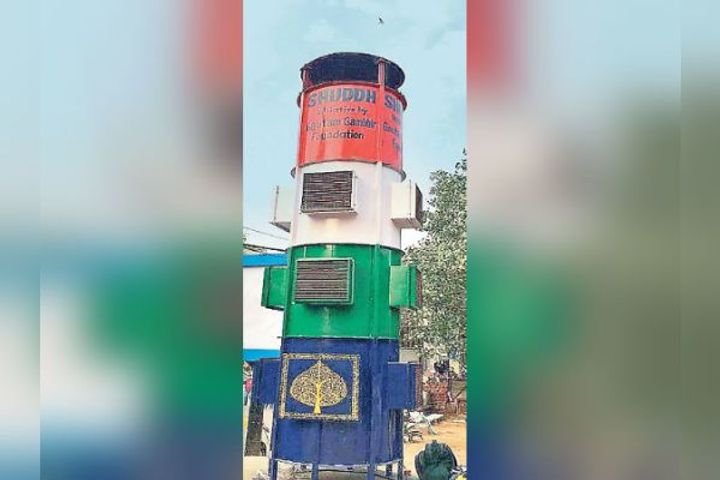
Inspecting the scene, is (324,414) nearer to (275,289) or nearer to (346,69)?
(275,289)

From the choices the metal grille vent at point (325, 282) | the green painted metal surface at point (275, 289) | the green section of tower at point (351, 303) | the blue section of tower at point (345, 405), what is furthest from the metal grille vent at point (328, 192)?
the blue section of tower at point (345, 405)

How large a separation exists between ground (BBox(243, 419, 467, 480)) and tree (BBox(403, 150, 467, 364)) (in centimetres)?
115

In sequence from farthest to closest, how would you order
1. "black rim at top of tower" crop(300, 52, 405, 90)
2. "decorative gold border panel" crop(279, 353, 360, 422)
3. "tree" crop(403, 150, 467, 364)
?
"tree" crop(403, 150, 467, 364)
"black rim at top of tower" crop(300, 52, 405, 90)
"decorative gold border panel" crop(279, 353, 360, 422)

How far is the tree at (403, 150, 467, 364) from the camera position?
1068 centimetres

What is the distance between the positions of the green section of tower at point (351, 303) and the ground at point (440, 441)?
1.36m

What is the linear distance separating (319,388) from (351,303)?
0.76 metres

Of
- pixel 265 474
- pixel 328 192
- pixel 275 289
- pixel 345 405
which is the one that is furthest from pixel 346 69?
pixel 265 474

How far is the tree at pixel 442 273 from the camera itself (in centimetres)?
1068

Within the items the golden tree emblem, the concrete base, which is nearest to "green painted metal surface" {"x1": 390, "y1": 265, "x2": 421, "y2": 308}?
the golden tree emblem

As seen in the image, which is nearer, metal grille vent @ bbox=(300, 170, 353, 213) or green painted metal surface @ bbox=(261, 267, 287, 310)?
metal grille vent @ bbox=(300, 170, 353, 213)

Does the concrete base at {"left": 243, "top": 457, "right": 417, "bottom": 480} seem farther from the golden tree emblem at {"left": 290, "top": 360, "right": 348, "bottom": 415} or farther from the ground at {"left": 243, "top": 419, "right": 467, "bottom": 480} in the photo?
the golden tree emblem at {"left": 290, "top": 360, "right": 348, "bottom": 415}
